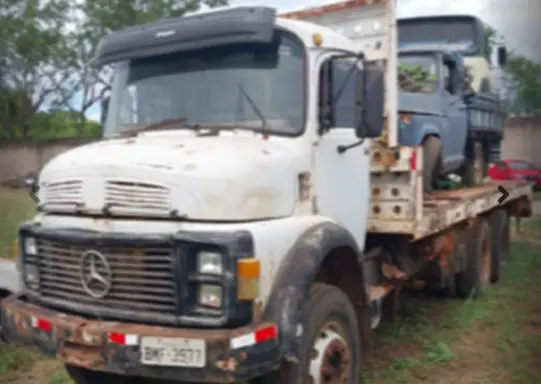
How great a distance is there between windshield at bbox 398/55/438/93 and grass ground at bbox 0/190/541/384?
2380mm

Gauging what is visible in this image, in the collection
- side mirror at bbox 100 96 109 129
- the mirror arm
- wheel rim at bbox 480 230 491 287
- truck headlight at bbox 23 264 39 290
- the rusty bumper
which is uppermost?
side mirror at bbox 100 96 109 129

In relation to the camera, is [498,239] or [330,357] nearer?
[330,357]

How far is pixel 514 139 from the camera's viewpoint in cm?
2556

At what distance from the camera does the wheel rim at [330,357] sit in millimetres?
3754

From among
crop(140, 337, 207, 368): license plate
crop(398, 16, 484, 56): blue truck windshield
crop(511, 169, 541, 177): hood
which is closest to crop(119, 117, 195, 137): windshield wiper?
crop(140, 337, 207, 368): license plate

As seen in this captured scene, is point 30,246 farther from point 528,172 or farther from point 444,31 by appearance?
point 528,172

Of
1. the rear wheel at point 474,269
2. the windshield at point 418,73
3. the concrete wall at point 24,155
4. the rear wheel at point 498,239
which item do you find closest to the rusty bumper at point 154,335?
the windshield at point 418,73

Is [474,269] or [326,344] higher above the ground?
[326,344]

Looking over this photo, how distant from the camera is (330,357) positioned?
3.95 meters

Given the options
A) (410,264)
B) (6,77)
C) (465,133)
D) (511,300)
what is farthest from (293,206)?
(6,77)

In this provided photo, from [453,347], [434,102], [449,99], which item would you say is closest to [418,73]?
[434,102]

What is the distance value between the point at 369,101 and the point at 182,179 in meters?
1.34

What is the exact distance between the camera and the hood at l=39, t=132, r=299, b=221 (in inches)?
134

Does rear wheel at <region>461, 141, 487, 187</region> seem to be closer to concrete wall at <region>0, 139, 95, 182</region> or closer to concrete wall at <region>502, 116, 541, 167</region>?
concrete wall at <region>502, 116, 541, 167</region>
